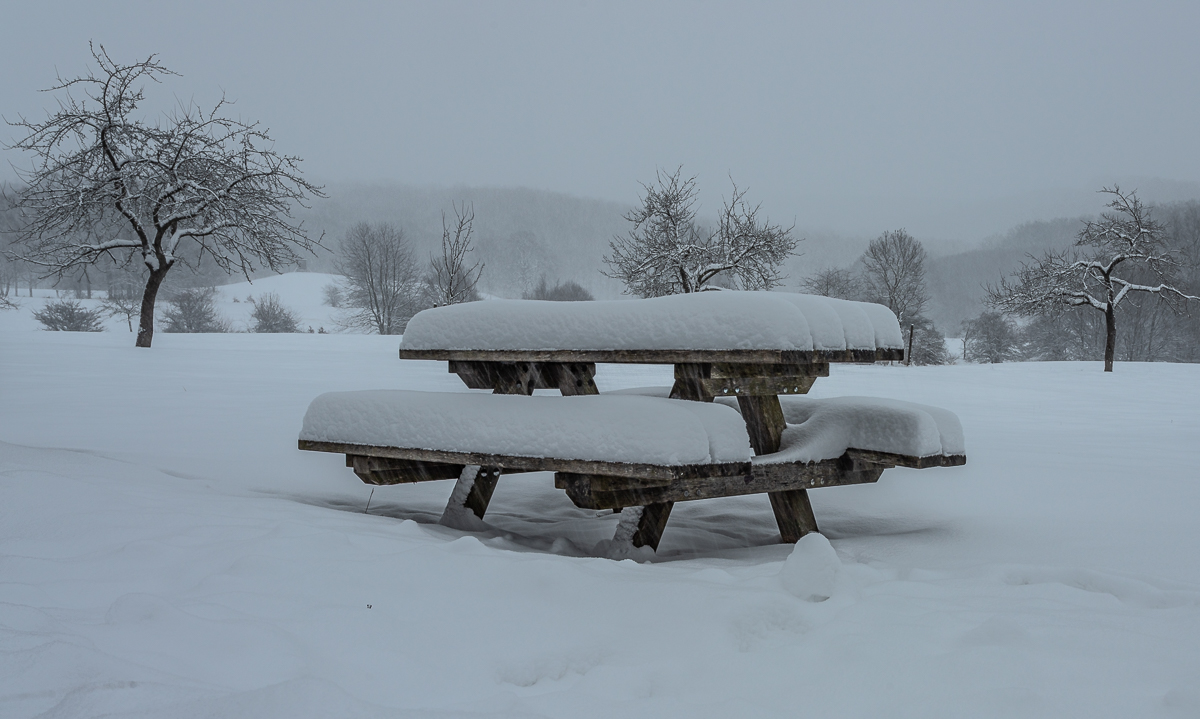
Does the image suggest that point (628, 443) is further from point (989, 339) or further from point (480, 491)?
point (989, 339)

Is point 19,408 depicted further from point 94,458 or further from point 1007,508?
point 1007,508

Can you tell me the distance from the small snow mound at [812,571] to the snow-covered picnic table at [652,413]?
0.34 meters

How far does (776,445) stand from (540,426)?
3.66 feet

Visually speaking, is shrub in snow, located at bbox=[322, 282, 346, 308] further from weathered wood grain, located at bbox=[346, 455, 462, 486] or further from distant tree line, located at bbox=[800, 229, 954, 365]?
weathered wood grain, located at bbox=[346, 455, 462, 486]

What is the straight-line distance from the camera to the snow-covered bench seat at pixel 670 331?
237cm

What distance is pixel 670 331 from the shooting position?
248cm

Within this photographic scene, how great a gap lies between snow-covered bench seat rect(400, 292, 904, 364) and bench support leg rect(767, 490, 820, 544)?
0.81 metres

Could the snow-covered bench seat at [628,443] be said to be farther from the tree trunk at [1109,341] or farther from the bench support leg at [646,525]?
the tree trunk at [1109,341]

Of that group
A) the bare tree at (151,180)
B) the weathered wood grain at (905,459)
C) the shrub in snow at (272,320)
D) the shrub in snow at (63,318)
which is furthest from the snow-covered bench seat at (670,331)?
the shrub in snow at (272,320)

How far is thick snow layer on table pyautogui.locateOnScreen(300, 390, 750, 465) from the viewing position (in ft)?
7.59

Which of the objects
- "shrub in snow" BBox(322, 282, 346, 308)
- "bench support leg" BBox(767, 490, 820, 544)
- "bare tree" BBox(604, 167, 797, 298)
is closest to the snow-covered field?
"bench support leg" BBox(767, 490, 820, 544)

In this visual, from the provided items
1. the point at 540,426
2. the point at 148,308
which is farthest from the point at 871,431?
the point at 148,308

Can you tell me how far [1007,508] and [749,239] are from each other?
1331 centimetres

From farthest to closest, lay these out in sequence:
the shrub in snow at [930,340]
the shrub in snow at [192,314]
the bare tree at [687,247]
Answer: the shrub in snow at [930,340] → the shrub in snow at [192,314] → the bare tree at [687,247]
